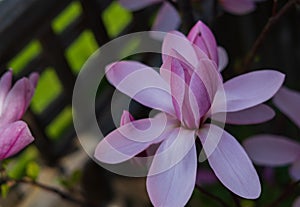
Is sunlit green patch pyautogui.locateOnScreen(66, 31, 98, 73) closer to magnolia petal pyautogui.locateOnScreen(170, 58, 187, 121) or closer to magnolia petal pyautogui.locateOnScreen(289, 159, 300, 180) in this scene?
magnolia petal pyautogui.locateOnScreen(289, 159, 300, 180)

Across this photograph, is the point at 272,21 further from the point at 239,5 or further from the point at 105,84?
the point at 105,84

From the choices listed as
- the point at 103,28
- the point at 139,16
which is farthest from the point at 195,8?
the point at 139,16

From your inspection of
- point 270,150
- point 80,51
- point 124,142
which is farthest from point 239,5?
point 80,51

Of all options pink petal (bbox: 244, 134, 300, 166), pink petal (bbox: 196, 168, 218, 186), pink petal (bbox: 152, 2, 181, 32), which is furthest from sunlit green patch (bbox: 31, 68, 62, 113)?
pink petal (bbox: 244, 134, 300, 166)

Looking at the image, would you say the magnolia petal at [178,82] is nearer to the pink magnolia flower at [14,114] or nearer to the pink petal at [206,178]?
the pink magnolia flower at [14,114]

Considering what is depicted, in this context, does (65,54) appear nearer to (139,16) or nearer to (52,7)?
(139,16)

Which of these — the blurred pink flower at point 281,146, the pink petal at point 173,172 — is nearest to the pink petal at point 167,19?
the blurred pink flower at point 281,146
